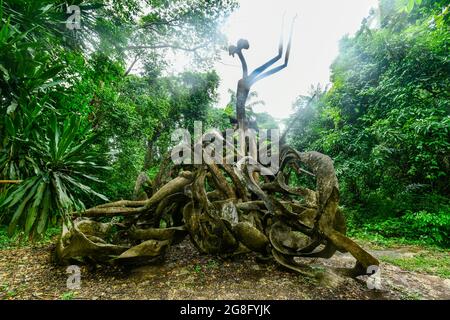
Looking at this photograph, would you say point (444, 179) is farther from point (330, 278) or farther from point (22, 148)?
point (22, 148)

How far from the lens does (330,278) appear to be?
3.14 meters

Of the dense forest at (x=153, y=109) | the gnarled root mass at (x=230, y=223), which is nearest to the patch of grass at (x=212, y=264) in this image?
the gnarled root mass at (x=230, y=223)

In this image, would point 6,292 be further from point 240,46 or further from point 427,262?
point 427,262

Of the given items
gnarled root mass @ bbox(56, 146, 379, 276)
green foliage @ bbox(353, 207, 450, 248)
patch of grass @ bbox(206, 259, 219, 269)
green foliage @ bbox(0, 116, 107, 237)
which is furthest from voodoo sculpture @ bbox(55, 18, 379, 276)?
green foliage @ bbox(353, 207, 450, 248)

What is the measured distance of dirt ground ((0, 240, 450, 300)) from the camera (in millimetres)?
3041

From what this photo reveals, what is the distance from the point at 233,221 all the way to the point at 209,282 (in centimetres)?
96

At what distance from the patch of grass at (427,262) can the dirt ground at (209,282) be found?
269mm

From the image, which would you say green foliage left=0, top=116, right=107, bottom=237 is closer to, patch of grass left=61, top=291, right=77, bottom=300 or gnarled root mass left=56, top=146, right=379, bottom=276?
gnarled root mass left=56, top=146, right=379, bottom=276

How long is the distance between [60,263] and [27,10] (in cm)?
376

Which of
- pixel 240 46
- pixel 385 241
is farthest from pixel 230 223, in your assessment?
pixel 385 241

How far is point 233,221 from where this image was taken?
12.6 ft

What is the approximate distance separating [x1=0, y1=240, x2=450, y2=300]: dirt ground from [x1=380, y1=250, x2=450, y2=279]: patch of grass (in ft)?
0.88

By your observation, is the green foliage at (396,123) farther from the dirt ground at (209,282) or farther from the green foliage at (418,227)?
the dirt ground at (209,282)
